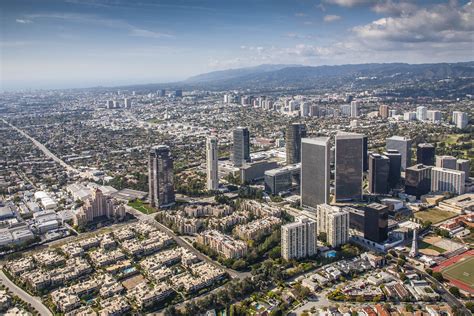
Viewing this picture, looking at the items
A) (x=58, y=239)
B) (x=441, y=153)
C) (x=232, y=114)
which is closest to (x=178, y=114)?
(x=232, y=114)

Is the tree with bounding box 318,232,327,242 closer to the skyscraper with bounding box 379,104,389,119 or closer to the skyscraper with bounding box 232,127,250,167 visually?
the skyscraper with bounding box 232,127,250,167

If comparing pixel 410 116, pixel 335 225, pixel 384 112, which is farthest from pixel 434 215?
pixel 384 112

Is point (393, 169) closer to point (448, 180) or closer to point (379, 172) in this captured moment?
point (379, 172)

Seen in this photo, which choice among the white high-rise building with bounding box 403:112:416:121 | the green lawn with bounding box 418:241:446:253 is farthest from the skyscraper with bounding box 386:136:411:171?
the white high-rise building with bounding box 403:112:416:121

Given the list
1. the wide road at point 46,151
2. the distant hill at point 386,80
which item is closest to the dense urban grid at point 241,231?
the wide road at point 46,151

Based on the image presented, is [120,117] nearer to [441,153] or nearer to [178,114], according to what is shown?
[178,114]

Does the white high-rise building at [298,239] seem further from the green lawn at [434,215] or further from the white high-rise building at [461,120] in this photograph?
the white high-rise building at [461,120]
